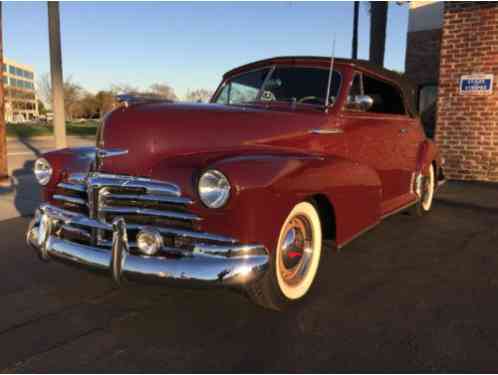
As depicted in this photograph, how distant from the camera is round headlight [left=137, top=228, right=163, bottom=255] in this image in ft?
8.56

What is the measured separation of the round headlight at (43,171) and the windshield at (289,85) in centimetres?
175

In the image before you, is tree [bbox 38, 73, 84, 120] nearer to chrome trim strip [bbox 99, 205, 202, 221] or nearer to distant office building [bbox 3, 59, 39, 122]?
distant office building [bbox 3, 59, 39, 122]

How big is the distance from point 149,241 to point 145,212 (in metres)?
0.19

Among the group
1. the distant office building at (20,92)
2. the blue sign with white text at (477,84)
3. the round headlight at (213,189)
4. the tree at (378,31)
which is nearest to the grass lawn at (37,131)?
the tree at (378,31)

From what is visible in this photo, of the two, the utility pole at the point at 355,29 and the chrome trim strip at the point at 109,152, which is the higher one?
the utility pole at the point at 355,29

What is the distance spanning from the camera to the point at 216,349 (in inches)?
95.9

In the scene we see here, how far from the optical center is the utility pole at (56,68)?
6.66 metres

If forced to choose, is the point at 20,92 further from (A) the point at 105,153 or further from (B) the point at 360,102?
(B) the point at 360,102

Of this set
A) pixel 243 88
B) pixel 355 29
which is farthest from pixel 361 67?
pixel 355 29

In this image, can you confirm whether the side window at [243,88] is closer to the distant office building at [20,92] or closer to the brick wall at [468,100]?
the brick wall at [468,100]

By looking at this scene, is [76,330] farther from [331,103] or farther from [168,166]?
[331,103]

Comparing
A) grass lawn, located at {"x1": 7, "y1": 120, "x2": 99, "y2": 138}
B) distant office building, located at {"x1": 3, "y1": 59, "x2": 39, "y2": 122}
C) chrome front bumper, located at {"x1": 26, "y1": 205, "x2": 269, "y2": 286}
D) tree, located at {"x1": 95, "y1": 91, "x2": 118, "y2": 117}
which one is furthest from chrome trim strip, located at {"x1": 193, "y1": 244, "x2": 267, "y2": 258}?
distant office building, located at {"x1": 3, "y1": 59, "x2": 39, "y2": 122}

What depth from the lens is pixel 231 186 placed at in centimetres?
250

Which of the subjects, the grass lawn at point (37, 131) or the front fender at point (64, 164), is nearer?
the front fender at point (64, 164)
